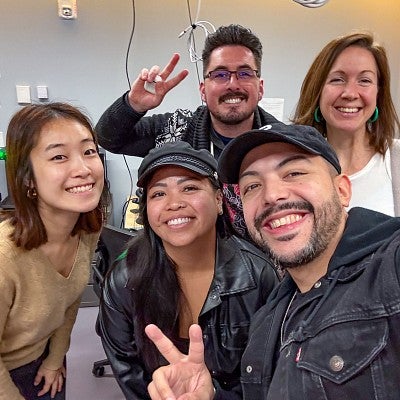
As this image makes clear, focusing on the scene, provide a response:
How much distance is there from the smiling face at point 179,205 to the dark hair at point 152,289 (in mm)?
51

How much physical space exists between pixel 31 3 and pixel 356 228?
265 centimetres

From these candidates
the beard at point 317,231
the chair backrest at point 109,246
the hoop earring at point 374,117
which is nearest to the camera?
the beard at point 317,231

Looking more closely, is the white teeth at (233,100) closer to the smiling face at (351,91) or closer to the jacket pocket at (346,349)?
the smiling face at (351,91)

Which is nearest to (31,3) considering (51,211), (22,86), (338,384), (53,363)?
(22,86)

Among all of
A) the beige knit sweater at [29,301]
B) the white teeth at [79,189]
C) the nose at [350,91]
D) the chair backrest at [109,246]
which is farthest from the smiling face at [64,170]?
the nose at [350,91]

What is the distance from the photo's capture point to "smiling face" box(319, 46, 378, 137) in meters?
1.38

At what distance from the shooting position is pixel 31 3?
8.40ft

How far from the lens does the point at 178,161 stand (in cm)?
111

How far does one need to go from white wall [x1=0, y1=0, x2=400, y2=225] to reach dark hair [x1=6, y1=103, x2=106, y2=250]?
166 centimetres

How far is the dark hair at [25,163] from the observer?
3.81ft

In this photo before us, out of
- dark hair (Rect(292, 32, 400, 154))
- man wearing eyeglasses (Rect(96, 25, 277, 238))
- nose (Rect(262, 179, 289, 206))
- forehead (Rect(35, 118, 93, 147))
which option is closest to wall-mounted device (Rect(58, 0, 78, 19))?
man wearing eyeglasses (Rect(96, 25, 277, 238))

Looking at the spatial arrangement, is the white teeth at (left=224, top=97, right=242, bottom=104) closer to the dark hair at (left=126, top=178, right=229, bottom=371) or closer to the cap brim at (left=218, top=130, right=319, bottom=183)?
the dark hair at (left=126, top=178, right=229, bottom=371)

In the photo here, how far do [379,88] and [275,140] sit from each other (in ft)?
2.69

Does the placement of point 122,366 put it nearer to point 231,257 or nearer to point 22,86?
point 231,257
